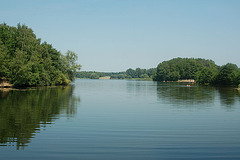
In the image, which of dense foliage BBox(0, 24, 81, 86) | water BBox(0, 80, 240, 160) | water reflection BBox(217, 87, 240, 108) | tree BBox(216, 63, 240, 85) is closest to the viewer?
water BBox(0, 80, 240, 160)

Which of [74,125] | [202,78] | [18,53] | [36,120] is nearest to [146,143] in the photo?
[74,125]

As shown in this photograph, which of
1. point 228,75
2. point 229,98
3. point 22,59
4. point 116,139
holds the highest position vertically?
point 22,59

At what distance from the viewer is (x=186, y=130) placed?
61.7 ft

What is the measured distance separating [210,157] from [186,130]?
266 inches

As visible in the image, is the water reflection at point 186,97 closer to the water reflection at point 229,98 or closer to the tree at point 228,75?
the water reflection at point 229,98

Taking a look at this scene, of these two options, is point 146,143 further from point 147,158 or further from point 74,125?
point 74,125

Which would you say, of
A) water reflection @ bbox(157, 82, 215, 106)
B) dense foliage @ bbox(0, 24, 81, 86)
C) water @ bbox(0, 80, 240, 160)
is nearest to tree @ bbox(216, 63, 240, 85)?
water reflection @ bbox(157, 82, 215, 106)

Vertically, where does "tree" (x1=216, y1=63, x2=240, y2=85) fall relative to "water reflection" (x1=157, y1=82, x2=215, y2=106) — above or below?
above

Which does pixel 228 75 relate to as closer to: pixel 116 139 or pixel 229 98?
pixel 229 98

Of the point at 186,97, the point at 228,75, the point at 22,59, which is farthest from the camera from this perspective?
the point at 228,75

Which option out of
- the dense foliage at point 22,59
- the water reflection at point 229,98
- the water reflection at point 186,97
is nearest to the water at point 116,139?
the water reflection at point 229,98

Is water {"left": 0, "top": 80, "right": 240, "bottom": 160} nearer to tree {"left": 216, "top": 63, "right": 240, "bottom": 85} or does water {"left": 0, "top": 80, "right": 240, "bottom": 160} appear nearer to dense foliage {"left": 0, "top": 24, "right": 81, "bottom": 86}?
dense foliage {"left": 0, "top": 24, "right": 81, "bottom": 86}

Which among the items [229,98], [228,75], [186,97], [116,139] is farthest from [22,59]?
[228,75]

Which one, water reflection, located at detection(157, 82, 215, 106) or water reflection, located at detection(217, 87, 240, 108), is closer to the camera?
water reflection, located at detection(217, 87, 240, 108)
